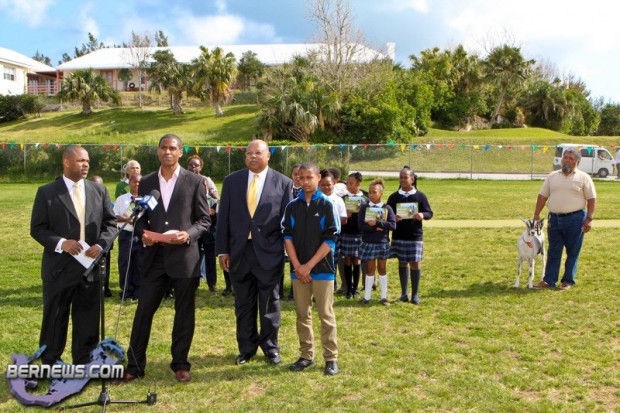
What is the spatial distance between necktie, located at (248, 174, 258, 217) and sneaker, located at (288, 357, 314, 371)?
1390 millimetres

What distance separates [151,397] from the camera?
456 cm

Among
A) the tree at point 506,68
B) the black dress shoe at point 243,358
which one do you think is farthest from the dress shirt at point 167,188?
the tree at point 506,68

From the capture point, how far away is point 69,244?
189 inches

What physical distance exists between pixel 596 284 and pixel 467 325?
309 centimetres

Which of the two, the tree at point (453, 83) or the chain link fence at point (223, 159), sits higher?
the tree at point (453, 83)

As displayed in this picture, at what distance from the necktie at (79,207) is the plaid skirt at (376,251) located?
3704 mm

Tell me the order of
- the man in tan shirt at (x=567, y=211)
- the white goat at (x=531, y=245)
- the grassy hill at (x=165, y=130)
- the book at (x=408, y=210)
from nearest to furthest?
the book at (x=408, y=210)
the man in tan shirt at (x=567, y=211)
the white goat at (x=531, y=245)
the grassy hill at (x=165, y=130)

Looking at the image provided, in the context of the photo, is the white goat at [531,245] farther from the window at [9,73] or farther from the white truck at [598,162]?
the window at [9,73]

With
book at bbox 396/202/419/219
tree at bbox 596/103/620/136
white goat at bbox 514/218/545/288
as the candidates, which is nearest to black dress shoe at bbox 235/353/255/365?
book at bbox 396/202/419/219

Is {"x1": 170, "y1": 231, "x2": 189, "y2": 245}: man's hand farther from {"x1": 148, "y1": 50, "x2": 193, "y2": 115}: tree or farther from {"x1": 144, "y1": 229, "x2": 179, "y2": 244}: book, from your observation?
{"x1": 148, "y1": 50, "x2": 193, "y2": 115}: tree

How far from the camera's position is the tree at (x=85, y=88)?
175 ft

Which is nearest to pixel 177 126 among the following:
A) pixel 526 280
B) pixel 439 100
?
pixel 439 100

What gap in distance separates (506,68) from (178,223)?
50898 millimetres

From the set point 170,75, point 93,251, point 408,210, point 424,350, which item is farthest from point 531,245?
point 170,75
